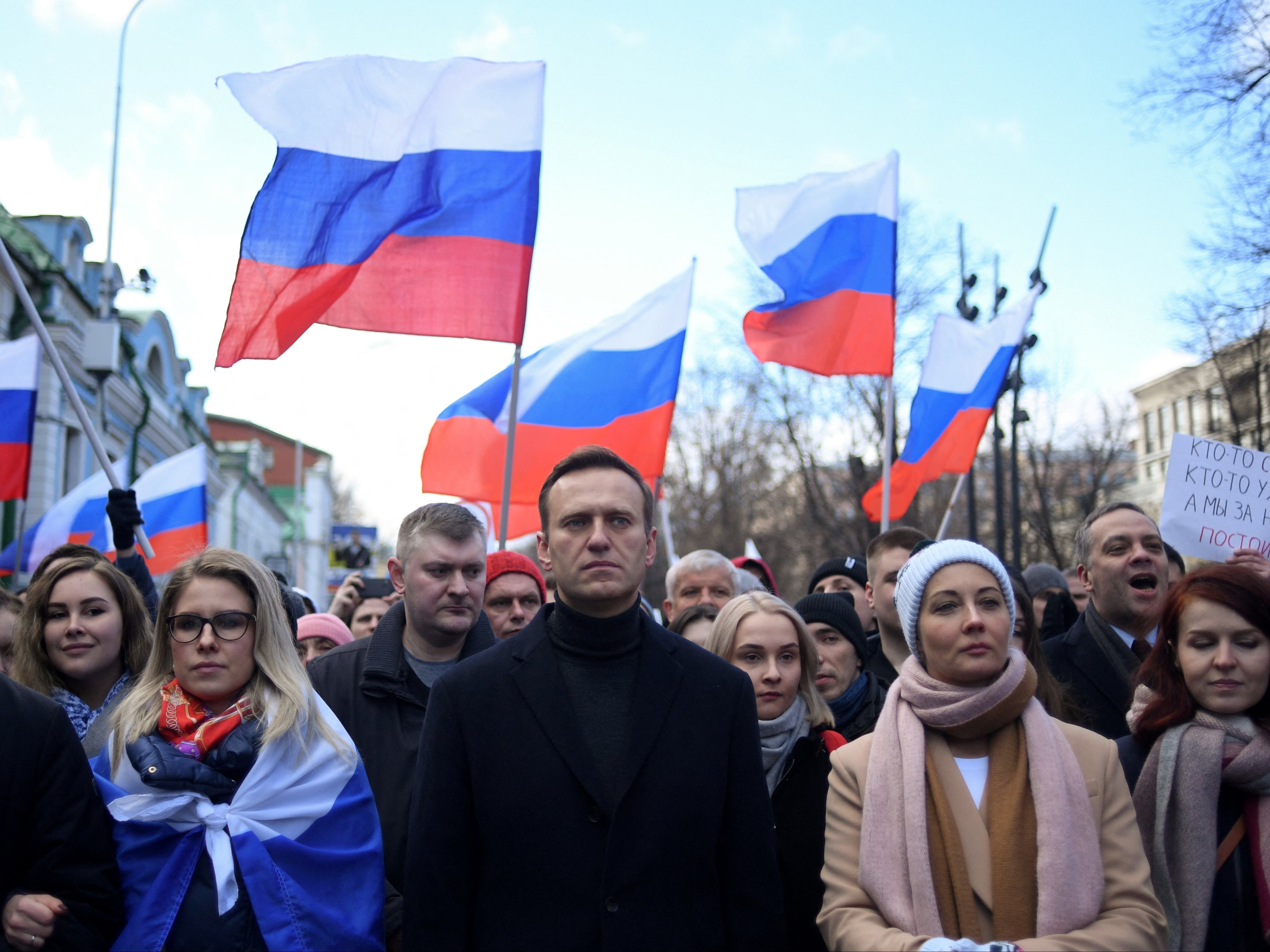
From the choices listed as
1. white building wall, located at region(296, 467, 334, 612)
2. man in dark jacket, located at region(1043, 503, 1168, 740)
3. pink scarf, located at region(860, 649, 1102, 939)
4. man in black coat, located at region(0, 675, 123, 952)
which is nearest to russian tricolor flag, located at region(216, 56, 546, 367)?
man in black coat, located at region(0, 675, 123, 952)

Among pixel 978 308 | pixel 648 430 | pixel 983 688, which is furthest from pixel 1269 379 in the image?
pixel 983 688

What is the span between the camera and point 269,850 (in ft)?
10.5

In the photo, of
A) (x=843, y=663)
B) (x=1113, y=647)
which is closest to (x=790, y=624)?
(x=843, y=663)

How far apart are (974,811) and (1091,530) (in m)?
2.39

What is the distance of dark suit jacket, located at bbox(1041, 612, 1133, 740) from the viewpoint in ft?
15.1

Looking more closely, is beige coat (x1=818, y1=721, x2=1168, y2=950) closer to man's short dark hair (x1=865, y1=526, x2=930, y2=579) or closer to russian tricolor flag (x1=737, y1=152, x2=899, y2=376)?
man's short dark hair (x1=865, y1=526, x2=930, y2=579)

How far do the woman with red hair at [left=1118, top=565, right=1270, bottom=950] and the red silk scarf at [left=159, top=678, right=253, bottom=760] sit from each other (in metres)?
2.66

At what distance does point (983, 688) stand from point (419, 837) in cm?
154

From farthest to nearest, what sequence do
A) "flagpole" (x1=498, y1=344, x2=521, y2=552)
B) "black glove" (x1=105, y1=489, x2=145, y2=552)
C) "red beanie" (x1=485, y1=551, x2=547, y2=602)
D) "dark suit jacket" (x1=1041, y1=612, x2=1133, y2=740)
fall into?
"black glove" (x1=105, y1=489, x2=145, y2=552) < "flagpole" (x1=498, y1=344, x2=521, y2=552) < "red beanie" (x1=485, y1=551, x2=547, y2=602) < "dark suit jacket" (x1=1041, y1=612, x2=1133, y2=740)

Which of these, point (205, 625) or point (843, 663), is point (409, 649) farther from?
point (843, 663)

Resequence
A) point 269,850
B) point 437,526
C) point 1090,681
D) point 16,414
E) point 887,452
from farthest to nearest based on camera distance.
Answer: point 16,414 < point 887,452 < point 1090,681 < point 437,526 < point 269,850

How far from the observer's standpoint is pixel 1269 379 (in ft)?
43.7

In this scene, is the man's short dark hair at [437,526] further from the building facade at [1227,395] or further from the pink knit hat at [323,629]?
the building facade at [1227,395]

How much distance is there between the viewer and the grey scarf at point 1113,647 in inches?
184
